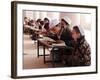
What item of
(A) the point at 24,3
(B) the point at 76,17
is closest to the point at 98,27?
(B) the point at 76,17

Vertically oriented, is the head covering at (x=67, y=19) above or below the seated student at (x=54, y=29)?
above

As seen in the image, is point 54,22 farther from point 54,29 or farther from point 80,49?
point 80,49

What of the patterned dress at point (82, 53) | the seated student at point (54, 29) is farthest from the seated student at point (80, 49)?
the seated student at point (54, 29)

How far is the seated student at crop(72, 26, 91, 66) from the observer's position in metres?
2.29

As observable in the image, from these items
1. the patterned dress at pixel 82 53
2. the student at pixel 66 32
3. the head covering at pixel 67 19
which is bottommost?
the patterned dress at pixel 82 53

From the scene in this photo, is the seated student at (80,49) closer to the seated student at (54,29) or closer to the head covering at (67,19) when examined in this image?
the head covering at (67,19)

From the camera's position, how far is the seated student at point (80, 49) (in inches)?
90.0

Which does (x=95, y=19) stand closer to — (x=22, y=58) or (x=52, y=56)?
(x=52, y=56)

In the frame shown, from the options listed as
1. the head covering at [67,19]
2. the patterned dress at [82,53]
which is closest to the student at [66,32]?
the head covering at [67,19]

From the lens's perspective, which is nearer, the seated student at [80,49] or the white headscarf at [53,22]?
the white headscarf at [53,22]

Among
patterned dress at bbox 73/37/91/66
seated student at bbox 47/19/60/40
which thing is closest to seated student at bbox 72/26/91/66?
patterned dress at bbox 73/37/91/66

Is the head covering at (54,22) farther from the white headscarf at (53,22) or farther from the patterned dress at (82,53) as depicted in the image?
the patterned dress at (82,53)

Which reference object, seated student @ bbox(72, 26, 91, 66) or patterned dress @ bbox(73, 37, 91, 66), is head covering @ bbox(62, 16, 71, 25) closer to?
seated student @ bbox(72, 26, 91, 66)

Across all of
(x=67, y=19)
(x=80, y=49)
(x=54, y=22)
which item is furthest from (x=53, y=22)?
(x=80, y=49)
